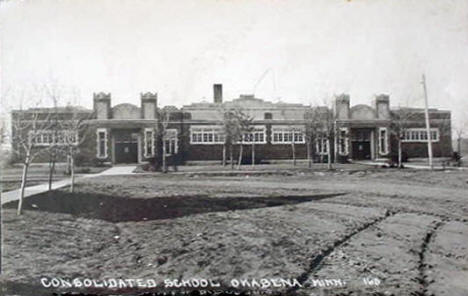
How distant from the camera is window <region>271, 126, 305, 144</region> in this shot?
3557mm

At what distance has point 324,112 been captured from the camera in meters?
3.47

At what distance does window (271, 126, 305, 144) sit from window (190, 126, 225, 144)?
70cm

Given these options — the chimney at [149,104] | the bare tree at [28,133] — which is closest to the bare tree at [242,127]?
the chimney at [149,104]

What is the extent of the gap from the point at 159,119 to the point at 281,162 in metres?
1.69

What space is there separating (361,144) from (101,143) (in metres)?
3.43

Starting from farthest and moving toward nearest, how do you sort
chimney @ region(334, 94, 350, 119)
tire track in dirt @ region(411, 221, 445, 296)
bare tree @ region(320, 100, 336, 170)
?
bare tree @ region(320, 100, 336, 170)
chimney @ region(334, 94, 350, 119)
tire track in dirt @ region(411, 221, 445, 296)

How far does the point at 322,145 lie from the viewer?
12.2 ft

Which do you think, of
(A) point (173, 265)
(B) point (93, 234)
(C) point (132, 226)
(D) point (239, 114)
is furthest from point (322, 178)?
(B) point (93, 234)

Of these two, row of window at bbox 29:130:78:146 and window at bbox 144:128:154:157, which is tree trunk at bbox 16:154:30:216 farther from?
window at bbox 144:128:154:157

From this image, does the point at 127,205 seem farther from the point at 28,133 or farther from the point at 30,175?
the point at 28,133

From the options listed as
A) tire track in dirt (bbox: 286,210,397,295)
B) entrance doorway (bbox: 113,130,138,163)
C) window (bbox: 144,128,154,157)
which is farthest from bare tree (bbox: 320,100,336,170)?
entrance doorway (bbox: 113,130,138,163)

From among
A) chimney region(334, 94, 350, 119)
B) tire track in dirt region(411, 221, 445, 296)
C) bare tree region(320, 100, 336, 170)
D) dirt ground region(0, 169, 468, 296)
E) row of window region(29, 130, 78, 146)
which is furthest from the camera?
bare tree region(320, 100, 336, 170)

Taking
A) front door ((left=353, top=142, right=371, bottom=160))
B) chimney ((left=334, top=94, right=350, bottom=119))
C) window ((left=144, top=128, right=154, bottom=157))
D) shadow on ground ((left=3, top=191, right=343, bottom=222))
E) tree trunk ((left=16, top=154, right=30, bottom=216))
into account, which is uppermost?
chimney ((left=334, top=94, right=350, bottom=119))

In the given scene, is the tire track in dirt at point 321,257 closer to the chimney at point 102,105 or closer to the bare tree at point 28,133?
the chimney at point 102,105
